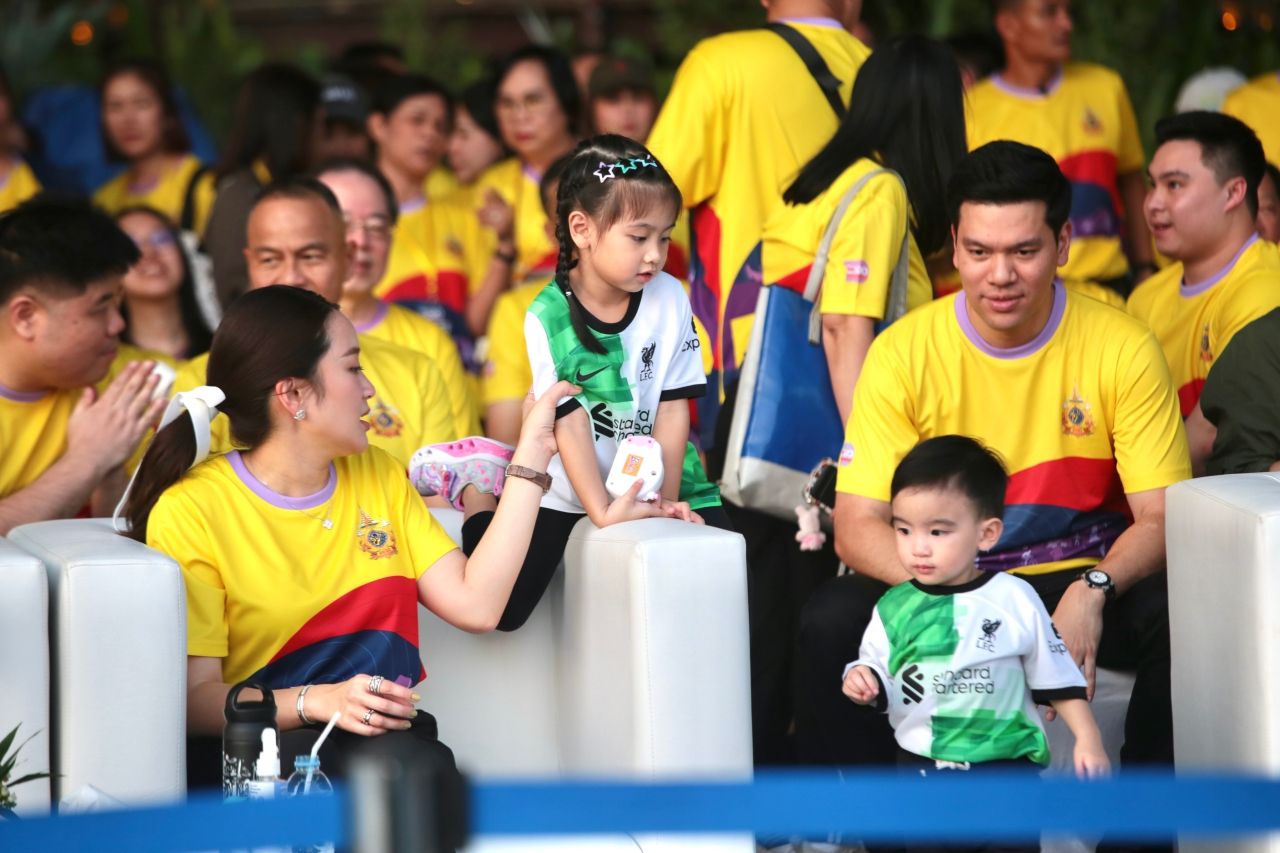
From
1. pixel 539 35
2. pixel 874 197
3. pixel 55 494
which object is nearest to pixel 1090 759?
pixel 874 197

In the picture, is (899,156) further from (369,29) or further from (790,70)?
(369,29)

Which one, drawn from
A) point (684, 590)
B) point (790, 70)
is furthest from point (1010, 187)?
point (684, 590)

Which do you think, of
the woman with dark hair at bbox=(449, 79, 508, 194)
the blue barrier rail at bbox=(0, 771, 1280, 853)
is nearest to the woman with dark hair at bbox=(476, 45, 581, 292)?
the woman with dark hair at bbox=(449, 79, 508, 194)

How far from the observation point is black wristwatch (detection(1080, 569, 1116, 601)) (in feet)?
10.8

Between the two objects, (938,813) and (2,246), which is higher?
(2,246)

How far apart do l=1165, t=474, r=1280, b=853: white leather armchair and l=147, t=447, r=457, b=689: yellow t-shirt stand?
4.23 feet

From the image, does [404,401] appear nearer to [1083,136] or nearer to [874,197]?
[874,197]

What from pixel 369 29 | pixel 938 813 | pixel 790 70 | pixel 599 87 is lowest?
pixel 938 813

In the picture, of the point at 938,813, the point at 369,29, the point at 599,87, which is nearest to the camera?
the point at 938,813

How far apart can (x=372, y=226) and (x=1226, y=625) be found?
2331 millimetres

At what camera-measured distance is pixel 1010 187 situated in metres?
3.44

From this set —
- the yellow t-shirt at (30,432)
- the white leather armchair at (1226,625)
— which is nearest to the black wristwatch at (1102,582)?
the white leather armchair at (1226,625)

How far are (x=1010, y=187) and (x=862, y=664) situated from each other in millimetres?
1024

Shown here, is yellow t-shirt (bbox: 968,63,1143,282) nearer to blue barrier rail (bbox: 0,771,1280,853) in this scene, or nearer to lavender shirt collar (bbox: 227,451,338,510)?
lavender shirt collar (bbox: 227,451,338,510)
